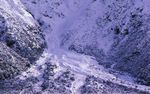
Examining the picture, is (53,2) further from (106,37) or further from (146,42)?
(146,42)

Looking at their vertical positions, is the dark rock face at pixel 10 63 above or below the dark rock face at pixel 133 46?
below

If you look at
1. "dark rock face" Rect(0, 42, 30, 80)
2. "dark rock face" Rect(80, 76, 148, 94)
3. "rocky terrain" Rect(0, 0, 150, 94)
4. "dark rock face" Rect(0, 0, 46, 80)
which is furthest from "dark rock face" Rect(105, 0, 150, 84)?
"dark rock face" Rect(0, 42, 30, 80)

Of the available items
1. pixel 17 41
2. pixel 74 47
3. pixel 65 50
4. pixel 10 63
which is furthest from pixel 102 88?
pixel 74 47

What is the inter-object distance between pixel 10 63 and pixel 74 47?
12361 mm

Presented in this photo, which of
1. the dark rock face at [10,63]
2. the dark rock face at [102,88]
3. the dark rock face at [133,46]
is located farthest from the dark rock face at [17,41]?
the dark rock face at [133,46]

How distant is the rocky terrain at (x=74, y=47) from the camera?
33750 mm

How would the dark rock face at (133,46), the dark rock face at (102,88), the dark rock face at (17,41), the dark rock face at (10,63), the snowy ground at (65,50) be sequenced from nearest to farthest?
the dark rock face at (102,88), the dark rock face at (10,63), the dark rock face at (17,41), the snowy ground at (65,50), the dark rock face at (133,46)

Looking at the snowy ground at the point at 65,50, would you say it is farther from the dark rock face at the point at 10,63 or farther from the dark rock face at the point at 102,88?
the dark rock face at the point at 10,63

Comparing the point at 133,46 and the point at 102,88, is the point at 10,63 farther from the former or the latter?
the point at 133,46

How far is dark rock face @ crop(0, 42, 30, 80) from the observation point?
33.8m

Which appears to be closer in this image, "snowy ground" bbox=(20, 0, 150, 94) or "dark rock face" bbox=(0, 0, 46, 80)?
"dark rock face" bbox=(0, 0, 46, 80)

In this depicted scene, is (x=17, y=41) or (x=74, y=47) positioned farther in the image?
(x=74, y=47)

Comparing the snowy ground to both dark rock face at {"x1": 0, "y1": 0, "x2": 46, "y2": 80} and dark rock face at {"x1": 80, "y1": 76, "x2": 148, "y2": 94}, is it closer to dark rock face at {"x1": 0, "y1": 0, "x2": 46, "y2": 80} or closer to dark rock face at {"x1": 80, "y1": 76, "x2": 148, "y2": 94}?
dark rock face at {"x1": 80, "y1": 76, "x2": 148, "y2": 94}

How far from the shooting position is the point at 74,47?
4556cm
